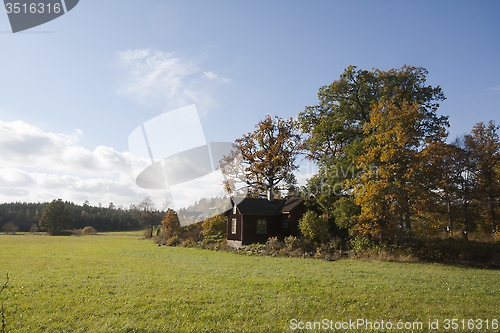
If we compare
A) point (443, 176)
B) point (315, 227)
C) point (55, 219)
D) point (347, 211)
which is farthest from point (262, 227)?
point (55, 219)

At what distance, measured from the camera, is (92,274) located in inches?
546

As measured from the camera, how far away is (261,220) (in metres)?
30.9

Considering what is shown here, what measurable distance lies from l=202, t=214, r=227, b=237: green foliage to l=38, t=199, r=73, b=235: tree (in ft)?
202

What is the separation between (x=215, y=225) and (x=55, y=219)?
66.0m

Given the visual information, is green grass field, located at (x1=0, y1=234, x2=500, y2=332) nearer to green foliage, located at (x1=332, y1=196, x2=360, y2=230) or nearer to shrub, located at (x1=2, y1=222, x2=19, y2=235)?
green foliage, located at (x1=332, y1=196, x2=360, y2=230)

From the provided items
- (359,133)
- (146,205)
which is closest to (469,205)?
(359,133)

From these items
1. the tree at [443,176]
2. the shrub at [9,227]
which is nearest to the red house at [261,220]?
the tree at [443,176]

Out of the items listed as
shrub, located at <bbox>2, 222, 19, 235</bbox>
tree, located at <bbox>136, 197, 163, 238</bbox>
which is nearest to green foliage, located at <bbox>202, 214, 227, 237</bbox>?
tree, located at <bbox>136, 197, 163, 238</bbox>

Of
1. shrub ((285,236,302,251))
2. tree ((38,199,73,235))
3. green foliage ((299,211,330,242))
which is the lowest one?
tree ((38,199,73,235))

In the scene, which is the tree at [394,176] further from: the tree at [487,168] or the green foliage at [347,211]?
the tree at [487,168]

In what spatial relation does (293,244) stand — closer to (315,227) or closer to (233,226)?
(315,227)

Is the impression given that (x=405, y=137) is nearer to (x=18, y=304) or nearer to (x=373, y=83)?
(x=373, y=83)

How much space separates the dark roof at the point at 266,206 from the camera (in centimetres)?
2995

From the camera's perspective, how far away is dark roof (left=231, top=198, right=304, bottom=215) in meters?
30.0
